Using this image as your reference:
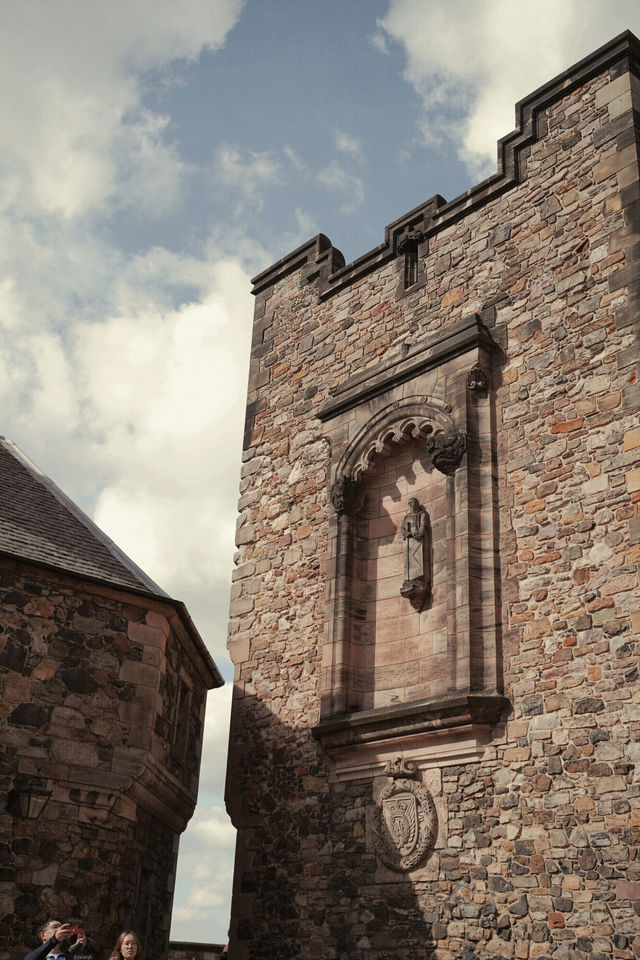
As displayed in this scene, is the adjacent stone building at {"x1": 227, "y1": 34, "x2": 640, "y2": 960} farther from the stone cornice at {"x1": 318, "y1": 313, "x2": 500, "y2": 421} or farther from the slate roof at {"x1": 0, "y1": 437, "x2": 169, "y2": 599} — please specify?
the slate roof at {"x1": 0, "y1": 437, "x2": 169, "y2": 599}

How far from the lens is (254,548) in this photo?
12453mm

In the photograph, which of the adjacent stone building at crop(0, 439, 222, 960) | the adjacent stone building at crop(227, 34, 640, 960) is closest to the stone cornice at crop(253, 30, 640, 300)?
the adjacent stone building at crop(227, 34, 640, 960)

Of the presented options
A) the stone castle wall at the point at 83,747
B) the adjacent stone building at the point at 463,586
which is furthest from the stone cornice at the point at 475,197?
the stone castle wall at the point at 83,747

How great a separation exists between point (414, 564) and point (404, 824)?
2.55 meters

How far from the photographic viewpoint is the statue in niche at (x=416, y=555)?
1020 centimetres

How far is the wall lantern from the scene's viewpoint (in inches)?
372

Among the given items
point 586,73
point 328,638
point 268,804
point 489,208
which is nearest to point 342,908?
point 268,804

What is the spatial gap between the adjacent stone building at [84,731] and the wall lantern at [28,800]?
3cm

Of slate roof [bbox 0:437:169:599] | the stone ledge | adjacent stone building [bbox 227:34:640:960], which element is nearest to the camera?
adjacent stone building [bbox 227:34:640:960]

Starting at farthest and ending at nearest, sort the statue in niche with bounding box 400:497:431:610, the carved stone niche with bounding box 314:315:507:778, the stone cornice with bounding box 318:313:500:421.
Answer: the stone cornice with bounding box 318:313:500:421
the statue in niche with bounding box 400:497:431:610
the carved stone niche with bounding box 314:315:507:778

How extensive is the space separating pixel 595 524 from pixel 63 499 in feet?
25.1

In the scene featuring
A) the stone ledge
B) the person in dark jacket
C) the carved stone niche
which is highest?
the carved stone niche

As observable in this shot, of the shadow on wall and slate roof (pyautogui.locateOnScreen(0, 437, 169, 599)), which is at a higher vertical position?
slate roof (pyautogui.locateOnScreen(0, 437, 169, 599))

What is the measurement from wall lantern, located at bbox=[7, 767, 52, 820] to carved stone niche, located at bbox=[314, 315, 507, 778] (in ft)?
9.17
